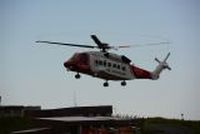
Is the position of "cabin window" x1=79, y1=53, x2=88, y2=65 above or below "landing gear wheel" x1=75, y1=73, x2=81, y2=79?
above

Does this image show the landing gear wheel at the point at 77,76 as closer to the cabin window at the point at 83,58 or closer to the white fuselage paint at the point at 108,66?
the white fuselage paint at the point at 108,66

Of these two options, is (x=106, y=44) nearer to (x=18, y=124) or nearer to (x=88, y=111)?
(x=88, y=111)

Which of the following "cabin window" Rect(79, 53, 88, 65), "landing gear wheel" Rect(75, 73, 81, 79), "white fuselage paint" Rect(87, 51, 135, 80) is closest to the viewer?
"landing gear wheel" Rect(75, 73, 81, 79)

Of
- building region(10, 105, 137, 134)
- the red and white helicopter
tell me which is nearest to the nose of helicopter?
the red and white helicopter

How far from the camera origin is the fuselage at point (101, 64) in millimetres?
28641

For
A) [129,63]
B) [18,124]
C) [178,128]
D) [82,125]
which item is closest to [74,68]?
[129,63]

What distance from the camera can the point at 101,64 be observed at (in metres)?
28.7

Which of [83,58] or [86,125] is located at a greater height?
[83,58]

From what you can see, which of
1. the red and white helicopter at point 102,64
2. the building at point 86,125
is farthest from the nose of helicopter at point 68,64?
the building at point 86,125

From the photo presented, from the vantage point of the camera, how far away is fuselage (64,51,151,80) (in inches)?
1128

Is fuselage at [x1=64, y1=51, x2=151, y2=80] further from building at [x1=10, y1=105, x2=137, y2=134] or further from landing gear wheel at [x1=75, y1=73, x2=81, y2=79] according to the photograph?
building at [x1=10, y1=105, x2=137, y2=134]

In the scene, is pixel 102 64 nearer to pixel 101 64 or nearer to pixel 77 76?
pixel 101 64

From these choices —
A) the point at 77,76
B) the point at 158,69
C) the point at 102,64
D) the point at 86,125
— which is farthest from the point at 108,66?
the point at 86,125

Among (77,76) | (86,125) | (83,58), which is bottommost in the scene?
(86,125)
